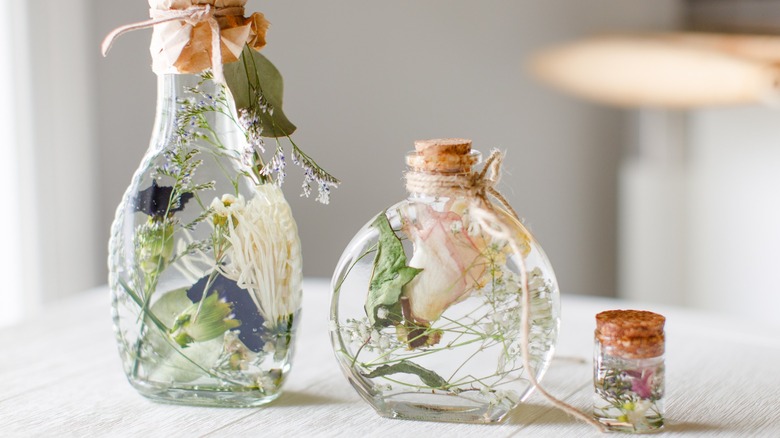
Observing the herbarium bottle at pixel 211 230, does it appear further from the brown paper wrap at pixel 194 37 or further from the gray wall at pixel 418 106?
the gray wall at pixel 418 106

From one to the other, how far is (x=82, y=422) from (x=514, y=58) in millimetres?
1793

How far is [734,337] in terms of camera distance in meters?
0.99

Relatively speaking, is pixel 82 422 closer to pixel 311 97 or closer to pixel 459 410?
pixel 459 410

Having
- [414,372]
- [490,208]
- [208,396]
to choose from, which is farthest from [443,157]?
[208,396]

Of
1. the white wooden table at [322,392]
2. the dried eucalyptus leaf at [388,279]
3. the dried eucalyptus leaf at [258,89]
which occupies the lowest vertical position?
the white wooden table at [322,392]

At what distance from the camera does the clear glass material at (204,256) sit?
73 centimetres

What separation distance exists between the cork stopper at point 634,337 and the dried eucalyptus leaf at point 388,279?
14 centimetres

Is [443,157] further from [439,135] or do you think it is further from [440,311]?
[439,135]

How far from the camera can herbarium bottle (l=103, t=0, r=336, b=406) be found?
728mm

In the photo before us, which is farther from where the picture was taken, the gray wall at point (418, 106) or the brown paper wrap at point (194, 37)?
the gray wall at point (418, 106)

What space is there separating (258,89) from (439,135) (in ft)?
4.33

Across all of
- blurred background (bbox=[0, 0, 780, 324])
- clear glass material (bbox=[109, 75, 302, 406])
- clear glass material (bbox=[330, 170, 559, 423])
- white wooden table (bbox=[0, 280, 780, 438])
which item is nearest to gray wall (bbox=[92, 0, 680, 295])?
blurred background (bbox=[0, 0, 780, 324])

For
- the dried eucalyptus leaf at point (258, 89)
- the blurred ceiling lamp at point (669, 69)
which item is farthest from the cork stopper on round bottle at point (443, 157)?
the blurred ceiling lamp at point (669, 69)

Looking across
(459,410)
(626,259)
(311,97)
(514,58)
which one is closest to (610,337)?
(459,410)
